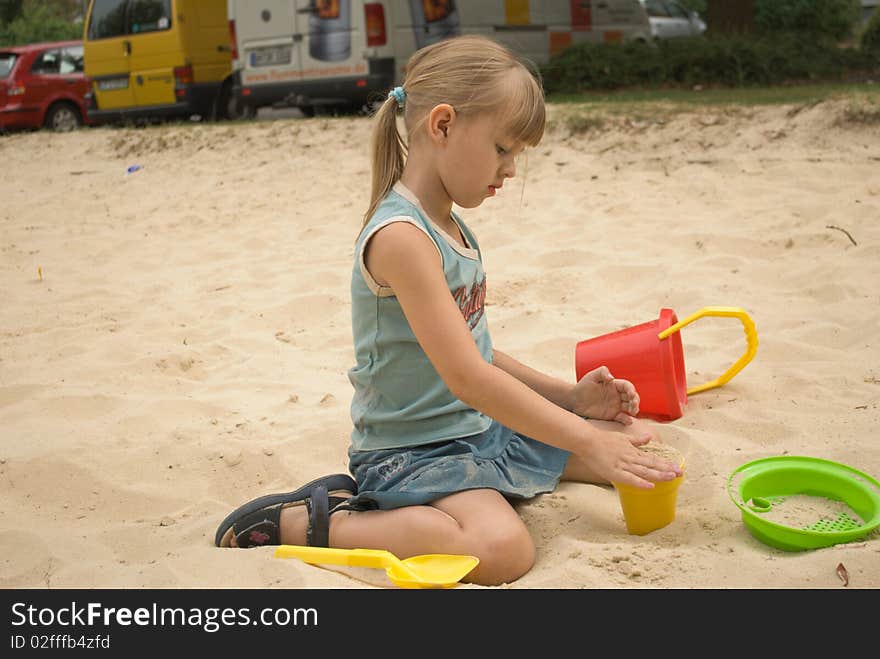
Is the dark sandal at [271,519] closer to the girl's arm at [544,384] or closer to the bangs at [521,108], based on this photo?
the girl's arm at [544,384]

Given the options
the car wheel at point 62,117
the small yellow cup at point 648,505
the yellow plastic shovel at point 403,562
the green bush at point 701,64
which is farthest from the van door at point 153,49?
the small yellow cup at point 648,505

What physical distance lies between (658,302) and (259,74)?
5.94 metres

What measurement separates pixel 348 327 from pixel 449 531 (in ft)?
5.19

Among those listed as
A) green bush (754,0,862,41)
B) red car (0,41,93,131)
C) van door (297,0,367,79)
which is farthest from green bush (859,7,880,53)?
green bush (754,0,862,41)

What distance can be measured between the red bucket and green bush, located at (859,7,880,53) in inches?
311

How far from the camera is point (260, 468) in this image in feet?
7.32

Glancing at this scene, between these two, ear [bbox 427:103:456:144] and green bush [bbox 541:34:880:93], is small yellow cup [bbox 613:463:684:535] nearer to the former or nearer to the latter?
ear [bbox 427:103:456:144]

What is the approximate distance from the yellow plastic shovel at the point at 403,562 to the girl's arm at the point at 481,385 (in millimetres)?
273

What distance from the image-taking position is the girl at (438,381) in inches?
67.3

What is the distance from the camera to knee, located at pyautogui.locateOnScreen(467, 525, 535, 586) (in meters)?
1.69

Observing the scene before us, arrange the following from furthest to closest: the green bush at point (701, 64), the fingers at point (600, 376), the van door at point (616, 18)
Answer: the van door at point (616, 18) → the green bush at point (701, 64) → the fingers at point (600, 376)

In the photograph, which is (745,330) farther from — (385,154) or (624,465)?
(385,154)

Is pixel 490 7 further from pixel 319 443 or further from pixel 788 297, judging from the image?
pixel 319 443
